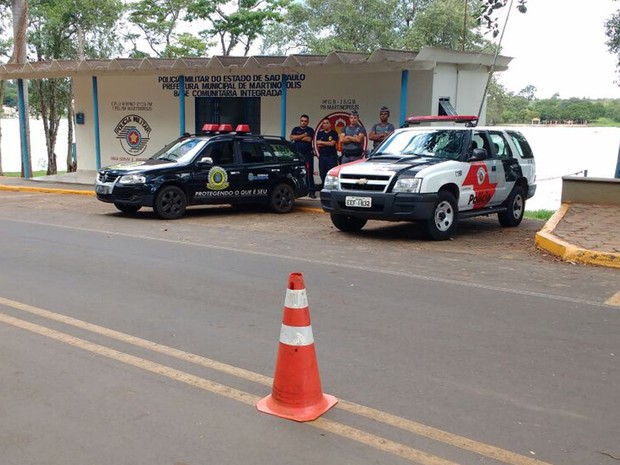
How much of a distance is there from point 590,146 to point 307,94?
10.5 m

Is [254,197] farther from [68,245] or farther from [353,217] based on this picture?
[68,245]

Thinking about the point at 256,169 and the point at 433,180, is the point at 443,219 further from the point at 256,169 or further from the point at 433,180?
the point at 256,169

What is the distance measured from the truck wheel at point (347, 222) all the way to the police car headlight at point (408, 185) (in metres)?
1.38

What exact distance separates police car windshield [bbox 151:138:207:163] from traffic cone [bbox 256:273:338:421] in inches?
386

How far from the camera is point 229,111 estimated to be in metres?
19.4

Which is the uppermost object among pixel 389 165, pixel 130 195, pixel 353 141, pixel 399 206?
pixel 353 141

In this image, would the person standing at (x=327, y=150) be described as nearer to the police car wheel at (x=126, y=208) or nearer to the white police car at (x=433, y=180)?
the white police car at (x=433, y=180)

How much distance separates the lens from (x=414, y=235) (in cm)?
1108

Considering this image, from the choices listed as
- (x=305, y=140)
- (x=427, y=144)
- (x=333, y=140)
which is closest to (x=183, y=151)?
(x=305, y=140)

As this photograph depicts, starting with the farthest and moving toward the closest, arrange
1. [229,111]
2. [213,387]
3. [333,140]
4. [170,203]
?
[229,111] < [333,140] < [170,203] < [213,387]

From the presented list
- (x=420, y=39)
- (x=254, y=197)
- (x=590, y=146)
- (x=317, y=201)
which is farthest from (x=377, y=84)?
(x=420, y=39)

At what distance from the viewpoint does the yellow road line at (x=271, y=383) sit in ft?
11.4

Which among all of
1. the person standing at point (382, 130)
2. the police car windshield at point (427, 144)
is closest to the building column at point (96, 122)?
the person standing at point (382, 130)

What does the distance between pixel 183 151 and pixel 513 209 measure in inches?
264
